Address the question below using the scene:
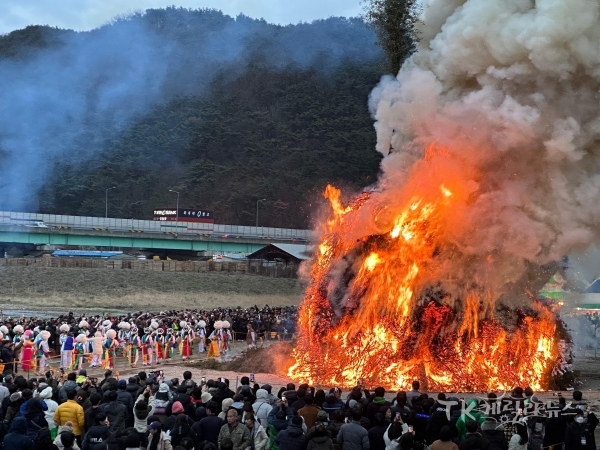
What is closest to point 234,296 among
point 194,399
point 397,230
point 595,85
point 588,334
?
point 588,334

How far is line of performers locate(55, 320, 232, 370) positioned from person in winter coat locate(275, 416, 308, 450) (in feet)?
54.5

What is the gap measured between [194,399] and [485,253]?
43.3ft

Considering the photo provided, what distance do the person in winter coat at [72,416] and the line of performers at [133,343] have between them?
14.3m

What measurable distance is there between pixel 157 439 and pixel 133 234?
72.4m

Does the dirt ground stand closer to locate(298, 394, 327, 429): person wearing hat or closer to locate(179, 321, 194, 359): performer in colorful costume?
locate(179, 321, 194, 359): performer in colorful costume

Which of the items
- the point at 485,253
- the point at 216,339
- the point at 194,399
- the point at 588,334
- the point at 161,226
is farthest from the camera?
the point at 161,226

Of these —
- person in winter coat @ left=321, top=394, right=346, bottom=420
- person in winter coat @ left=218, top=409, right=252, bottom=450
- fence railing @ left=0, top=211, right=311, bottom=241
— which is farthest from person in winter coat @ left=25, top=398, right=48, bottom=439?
fence railing @ left=0, top=211, right=311, bottom=241

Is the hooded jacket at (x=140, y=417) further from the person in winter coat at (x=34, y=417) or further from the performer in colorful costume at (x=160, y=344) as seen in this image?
the performer in colorful costume at (x=160, y=344)

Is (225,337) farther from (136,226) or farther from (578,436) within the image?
(136,226)

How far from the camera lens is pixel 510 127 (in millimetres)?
21906

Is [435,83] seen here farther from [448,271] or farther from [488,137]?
[448,271]

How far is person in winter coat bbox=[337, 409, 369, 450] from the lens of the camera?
1080 cm

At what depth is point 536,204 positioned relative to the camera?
22750 millimetres

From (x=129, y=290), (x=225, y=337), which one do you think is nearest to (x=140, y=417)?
(x=225, y=337)
